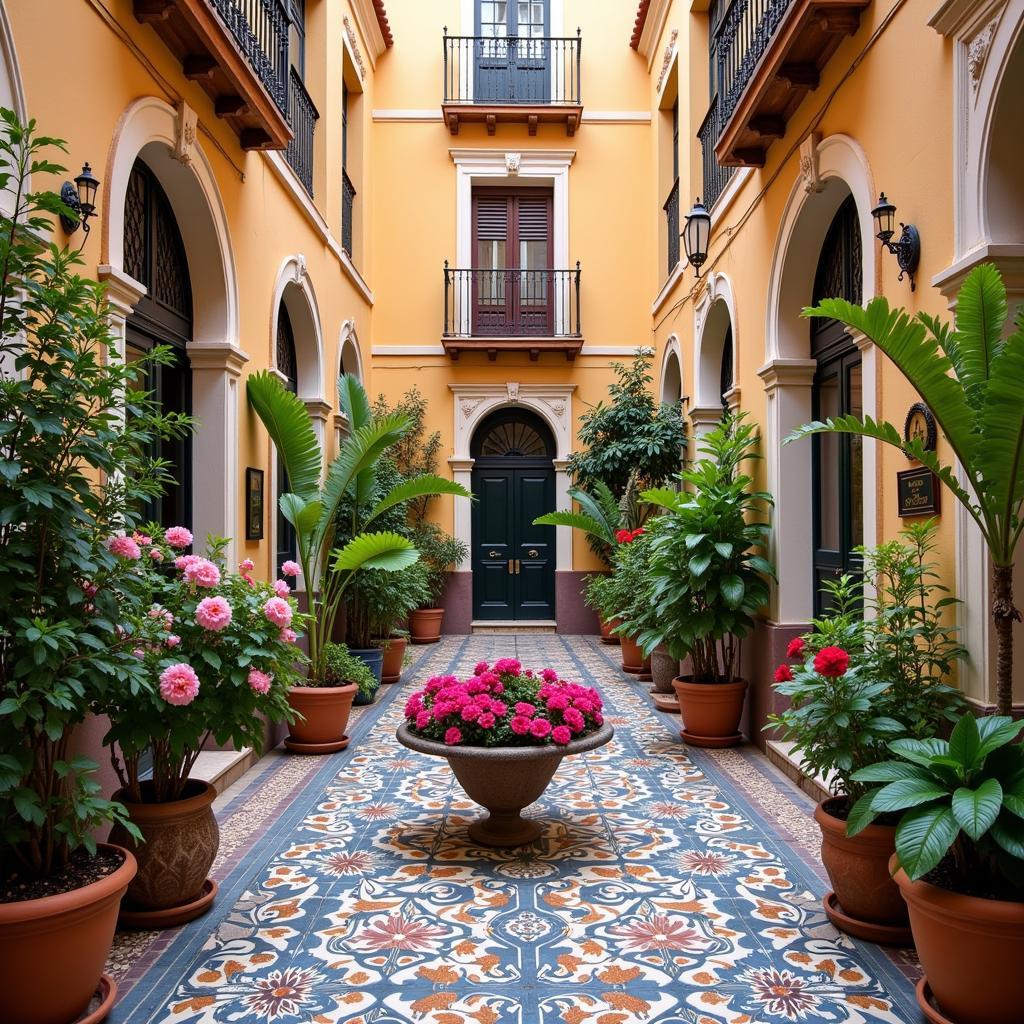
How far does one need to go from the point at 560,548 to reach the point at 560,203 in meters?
5.09

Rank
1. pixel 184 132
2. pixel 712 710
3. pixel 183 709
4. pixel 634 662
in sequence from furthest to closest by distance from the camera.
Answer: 1. pixel 634 662
2. pixel 712 710
3. pixel 184 132
4. pixel 183 709

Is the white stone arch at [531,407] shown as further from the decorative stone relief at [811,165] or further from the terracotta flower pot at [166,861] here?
the terracotta flower pot at [166,861]

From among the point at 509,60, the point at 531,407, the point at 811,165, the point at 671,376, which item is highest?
the point at 509,60

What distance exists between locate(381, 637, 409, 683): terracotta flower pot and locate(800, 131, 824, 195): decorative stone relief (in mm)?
5771

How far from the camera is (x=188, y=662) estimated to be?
3.46 meters

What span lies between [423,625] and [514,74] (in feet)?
26.8

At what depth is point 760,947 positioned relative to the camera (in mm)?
3340

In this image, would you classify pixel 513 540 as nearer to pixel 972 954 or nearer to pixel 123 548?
pixel 123 548

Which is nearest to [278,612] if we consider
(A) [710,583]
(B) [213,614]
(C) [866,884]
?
(B) [213,614]

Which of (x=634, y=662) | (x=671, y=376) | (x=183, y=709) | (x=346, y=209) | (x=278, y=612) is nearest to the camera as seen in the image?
(x=183, y=709)

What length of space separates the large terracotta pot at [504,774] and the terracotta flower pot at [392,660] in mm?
4593

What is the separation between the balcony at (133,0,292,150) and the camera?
4.73 m

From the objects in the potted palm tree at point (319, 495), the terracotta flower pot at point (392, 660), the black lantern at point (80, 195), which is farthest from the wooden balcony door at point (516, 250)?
the black lantern at point (80, 195)

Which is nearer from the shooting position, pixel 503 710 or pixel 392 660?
pixel 503 710
